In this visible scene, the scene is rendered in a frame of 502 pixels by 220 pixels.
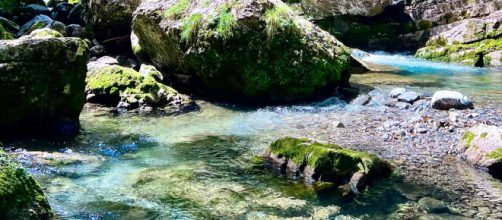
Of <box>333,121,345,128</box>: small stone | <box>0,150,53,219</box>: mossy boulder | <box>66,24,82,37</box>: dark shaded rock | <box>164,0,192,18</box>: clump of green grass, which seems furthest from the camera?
<box>66,24,82,37</box>: dark shaded rock

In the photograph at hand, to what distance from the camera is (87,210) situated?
5.61 metres

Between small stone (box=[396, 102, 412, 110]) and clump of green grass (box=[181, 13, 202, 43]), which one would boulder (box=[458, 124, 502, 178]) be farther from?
clump of green grass (box=[181, 13, 202, 43])

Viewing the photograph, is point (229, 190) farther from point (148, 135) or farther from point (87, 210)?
point (148, 135)

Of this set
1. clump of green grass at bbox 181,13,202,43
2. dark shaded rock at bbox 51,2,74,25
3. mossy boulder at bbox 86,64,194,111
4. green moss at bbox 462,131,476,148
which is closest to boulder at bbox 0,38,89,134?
mossy boulder at bbox 86,64,194,111

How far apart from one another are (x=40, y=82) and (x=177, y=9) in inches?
196

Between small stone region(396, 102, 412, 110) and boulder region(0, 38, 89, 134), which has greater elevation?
boulder region(0, 38, 89, 134)

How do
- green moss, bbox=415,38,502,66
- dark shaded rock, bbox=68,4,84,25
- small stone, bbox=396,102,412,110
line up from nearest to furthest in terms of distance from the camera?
1. small stone, bbox=396,102,412,110
2. green moss, bbox=415,38,502,66
3. dark shaded rock, bbox=68,4,84,25

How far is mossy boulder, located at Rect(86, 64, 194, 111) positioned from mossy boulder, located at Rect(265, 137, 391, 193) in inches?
198

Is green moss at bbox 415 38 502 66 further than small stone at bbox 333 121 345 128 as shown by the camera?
Yes

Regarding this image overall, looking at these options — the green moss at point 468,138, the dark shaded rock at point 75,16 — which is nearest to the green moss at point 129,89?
the green moss at point 468,138

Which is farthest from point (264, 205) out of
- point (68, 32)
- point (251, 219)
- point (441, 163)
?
point (68, 32)

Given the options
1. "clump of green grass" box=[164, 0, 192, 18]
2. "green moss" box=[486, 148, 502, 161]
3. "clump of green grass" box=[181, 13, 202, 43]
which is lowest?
"green moss" box=[486, 148, 502, 161]

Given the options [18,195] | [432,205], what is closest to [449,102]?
[432,205]

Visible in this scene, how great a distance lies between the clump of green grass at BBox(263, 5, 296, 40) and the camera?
12.0m
